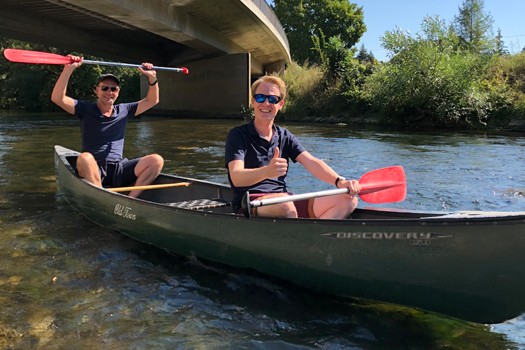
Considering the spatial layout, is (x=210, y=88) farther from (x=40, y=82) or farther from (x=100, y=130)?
(x=100, y=130)

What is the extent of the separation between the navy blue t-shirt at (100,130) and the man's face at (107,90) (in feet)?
0.54

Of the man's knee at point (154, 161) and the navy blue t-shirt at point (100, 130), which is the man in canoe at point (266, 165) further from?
the navy blue t-shirt at point (100, 130)

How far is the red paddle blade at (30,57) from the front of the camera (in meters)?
5.30

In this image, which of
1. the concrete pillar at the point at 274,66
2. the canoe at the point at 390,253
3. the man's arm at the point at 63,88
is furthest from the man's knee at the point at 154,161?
the concrete pillar at the point at 274,66

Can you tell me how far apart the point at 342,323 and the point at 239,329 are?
2.14 ft

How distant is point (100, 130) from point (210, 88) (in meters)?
21.5

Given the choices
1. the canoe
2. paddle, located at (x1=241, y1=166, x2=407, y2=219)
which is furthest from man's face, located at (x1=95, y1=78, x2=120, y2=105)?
paddle, located at (x1=241, y1=166, x2=407, y2=219)

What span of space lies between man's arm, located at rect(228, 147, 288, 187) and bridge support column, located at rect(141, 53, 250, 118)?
70.3ft

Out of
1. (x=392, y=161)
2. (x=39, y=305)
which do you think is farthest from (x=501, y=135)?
(x=39, y=305)

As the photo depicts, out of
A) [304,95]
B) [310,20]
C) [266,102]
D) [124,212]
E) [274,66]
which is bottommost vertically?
[124,212]

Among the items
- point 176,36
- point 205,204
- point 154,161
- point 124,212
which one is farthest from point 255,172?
point 176,36

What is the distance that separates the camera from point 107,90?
503cm

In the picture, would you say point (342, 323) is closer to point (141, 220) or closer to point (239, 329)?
point (239, 329)

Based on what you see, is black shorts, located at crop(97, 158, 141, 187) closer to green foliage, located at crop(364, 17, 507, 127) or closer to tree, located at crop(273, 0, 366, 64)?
green foliage, located at crop(364, 17, 507, 127)
